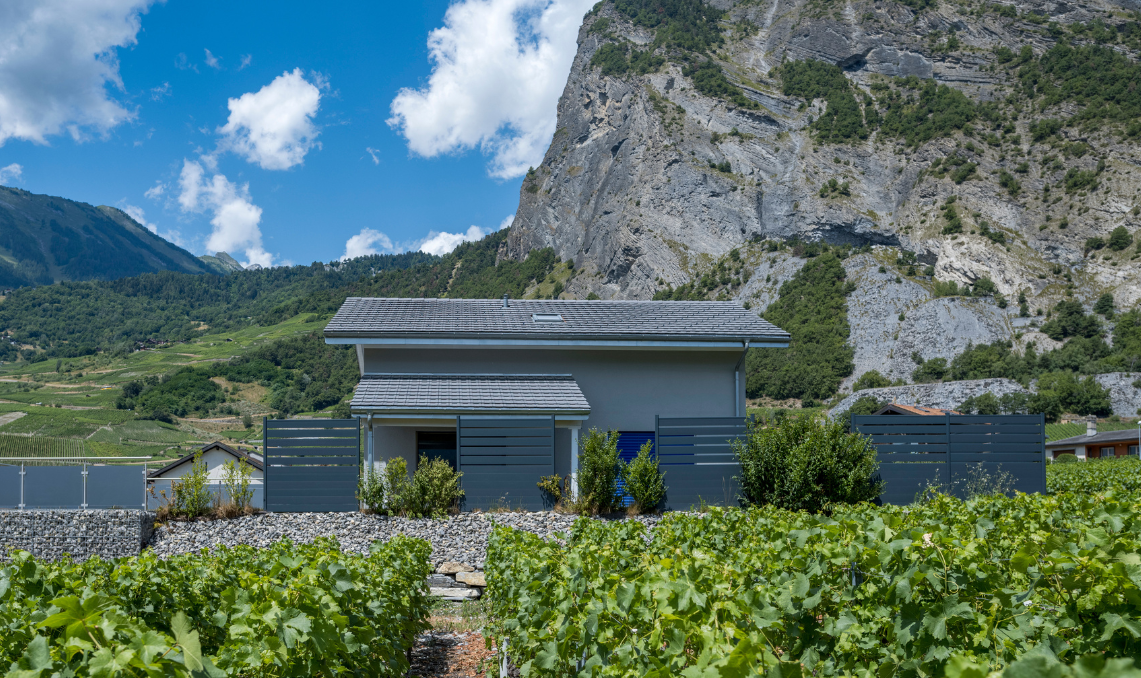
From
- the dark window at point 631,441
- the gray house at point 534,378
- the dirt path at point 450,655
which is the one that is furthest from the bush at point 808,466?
the dirt path at point 450,655

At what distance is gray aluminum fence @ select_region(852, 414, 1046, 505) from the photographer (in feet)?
41.9

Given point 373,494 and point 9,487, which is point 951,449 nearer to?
point 373,494

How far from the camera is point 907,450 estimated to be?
42.4 ft

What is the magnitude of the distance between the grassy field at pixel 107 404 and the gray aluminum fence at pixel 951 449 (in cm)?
4249

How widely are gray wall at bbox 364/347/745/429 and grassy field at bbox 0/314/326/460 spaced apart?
36.1 metres

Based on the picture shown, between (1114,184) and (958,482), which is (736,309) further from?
(1114,184)

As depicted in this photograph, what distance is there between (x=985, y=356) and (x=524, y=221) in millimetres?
68976

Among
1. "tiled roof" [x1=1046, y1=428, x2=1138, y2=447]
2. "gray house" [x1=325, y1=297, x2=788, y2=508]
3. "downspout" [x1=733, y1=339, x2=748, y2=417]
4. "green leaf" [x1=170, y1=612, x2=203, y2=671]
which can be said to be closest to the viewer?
"green leaf" [x1=170, y1=612, x2=203, y2=671]

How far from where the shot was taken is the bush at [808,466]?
11633mm

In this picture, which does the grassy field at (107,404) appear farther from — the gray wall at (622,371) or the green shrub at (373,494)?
the green shrub at (373,494)

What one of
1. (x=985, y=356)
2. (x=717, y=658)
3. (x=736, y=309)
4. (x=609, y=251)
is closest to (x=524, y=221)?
(x=609, y=251)

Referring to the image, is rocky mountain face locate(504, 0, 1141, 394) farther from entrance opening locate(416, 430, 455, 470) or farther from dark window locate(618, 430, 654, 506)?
entrance opening locate(416, 430, 455, 470)

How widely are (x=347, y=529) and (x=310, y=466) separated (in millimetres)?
1439

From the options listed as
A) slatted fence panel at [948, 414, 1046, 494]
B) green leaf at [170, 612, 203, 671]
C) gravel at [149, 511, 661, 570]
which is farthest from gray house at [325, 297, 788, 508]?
green leaf at [170, 612, 203, 671]
